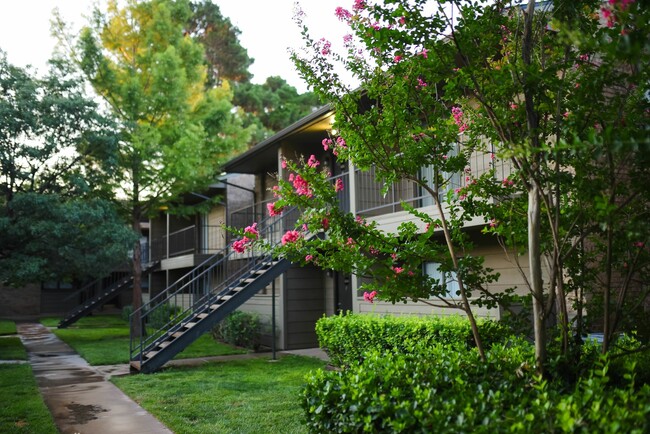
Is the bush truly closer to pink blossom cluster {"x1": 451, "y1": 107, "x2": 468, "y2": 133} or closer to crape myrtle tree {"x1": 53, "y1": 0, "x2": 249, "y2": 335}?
crape myrtle tree {"x1": 53, "y1": 0, "x2": 249, "y2": 335}

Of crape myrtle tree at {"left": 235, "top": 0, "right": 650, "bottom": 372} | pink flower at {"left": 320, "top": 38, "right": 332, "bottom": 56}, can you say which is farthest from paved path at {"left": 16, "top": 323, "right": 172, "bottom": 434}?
pink flower at {"left": 320, "top": 38, "right": 332, "bottom": 56}

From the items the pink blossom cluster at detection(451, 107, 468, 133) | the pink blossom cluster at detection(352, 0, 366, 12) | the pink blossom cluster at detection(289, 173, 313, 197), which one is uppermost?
the pink blossom cluster at detection(352, 0, 366, 12)

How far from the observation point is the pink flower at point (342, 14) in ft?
17.9

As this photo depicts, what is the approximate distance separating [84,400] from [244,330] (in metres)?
6.64

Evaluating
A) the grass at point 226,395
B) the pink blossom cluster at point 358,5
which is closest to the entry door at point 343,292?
the grass at point 226,395

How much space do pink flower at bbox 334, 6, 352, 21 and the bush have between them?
10.6 metres

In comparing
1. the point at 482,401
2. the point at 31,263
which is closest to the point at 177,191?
the point at 31,263

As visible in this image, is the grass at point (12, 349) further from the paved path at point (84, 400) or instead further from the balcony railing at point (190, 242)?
the balcony railing at point (190, 242)

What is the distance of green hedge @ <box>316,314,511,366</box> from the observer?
814 cm

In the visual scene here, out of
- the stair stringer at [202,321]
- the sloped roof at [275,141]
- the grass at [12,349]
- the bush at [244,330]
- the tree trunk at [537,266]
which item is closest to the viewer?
the tree trunk at [537,266]

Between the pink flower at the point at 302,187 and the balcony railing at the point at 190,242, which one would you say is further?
the balcony railing at the point at 190,242

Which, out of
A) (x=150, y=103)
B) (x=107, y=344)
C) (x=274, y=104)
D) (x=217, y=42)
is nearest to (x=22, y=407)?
(x=107, y=344)

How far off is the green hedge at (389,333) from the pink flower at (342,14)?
395cm

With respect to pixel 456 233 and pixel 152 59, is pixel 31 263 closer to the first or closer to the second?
pixel 152 59
